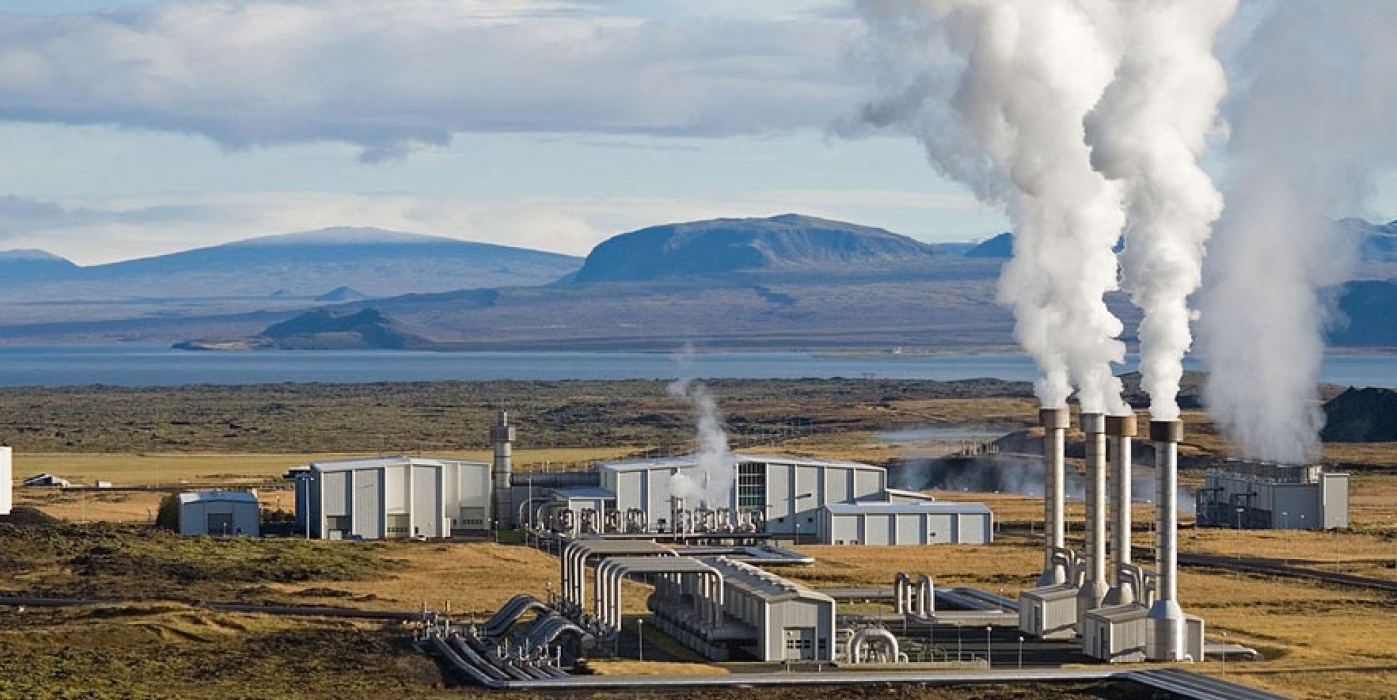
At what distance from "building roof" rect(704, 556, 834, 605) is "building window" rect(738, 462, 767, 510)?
32.8 m

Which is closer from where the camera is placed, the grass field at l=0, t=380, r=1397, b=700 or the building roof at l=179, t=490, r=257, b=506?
the grass field at l=0, t=380, r=1397, b=700

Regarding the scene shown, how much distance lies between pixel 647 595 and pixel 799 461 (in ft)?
89.6

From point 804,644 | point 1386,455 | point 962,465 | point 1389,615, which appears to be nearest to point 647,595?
point 804,644

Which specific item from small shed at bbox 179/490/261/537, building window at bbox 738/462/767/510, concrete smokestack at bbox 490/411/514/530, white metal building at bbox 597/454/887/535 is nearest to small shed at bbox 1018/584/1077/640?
white metal building at bbox 597/454/887/535

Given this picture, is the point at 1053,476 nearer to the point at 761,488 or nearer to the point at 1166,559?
the point at 1166,559

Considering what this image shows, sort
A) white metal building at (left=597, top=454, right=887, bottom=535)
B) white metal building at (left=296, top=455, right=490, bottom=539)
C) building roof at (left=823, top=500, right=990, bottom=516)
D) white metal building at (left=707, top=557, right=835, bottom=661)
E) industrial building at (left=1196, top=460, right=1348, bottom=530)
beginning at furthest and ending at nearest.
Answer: industrial building at (left=1196, top=460, right=1348, bottom=530), white metal building at (left=597, top=454, right=887, bottom=535), building roof at (left=823, top=500, right=990, bottom=516), white metal building at (left=296, top=455, right=490, bottom=539), white metal building at (left=707, top=557, right=835, bottom=661)

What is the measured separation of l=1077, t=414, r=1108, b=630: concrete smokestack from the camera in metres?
73.4

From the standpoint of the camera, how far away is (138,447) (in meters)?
185

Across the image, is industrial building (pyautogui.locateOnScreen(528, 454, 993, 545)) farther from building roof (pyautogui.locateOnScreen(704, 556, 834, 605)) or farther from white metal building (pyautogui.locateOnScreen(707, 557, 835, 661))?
white metal building (pyautogui.locateOnScreen(707, 557, 835, 661))

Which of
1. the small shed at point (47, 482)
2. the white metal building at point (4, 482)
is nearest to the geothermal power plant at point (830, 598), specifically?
the white metal building at point (4, 482)

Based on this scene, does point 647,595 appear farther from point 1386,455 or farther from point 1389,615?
point 1386,455

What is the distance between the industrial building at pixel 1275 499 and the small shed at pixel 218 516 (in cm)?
4771

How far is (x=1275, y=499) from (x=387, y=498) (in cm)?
4342

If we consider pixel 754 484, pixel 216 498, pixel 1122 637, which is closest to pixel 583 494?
pixel 754 484
